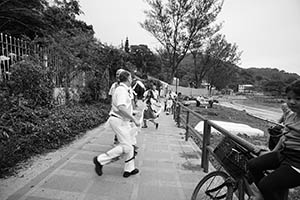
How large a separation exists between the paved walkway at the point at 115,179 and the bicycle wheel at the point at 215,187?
0.37 metres

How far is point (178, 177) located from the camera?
9.96 ft

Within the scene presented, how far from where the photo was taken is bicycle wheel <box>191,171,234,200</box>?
194 centimetres

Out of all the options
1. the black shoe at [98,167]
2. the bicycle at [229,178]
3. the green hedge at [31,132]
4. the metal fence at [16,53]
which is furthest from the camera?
the metal fence at [16,53]

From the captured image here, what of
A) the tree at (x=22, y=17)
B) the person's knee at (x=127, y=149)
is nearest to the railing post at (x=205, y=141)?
the person's knee at (x=127, y=149)

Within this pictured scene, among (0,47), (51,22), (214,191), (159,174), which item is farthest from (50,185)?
(51,22)

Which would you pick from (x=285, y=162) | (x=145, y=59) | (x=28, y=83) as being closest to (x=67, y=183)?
(x=285, y=162)

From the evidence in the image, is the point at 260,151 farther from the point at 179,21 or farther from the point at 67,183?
the point at 179,21

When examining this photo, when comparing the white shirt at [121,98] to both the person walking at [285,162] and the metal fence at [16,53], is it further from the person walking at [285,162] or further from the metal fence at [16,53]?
the metal fence at [16,53]

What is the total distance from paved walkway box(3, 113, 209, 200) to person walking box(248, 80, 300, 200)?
4.15 feet

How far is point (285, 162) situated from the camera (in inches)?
55.7

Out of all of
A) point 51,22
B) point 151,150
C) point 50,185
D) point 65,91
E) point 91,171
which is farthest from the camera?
point 51,22

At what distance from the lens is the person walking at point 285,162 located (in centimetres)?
135

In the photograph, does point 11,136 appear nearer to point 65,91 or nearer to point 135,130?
point 135,130

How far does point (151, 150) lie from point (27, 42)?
458 centimetres
